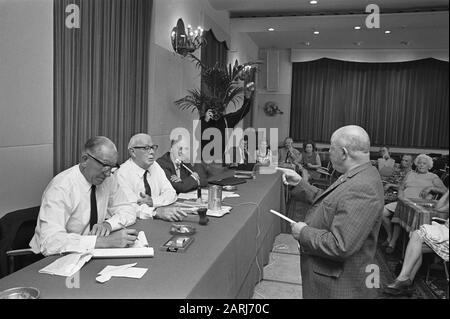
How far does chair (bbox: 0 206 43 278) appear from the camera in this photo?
5.87 ft

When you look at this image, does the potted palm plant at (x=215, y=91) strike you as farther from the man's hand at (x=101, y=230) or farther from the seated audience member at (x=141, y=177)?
the man's hand at (x=101, y=230)

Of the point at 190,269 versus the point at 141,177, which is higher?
the point at 141,177

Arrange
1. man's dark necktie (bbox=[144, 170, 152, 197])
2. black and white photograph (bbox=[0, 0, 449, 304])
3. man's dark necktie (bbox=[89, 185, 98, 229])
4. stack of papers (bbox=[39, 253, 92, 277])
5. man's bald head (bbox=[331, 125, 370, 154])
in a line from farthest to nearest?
man's dark necktie (bbox=[144, 170, 152, 197]) → man's dark necktie (bbox=[89, 185, 98, 229]) → stack of papers (bbox=[39, 253, 92, 277]) → man's bald head (bbox=[331, 125, 370, 154]) → black and white photograph (bbox=[0, 0, 449, 304])

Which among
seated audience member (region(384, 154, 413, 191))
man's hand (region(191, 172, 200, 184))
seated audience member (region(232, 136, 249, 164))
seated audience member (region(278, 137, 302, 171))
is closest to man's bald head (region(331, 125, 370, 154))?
seated audience member (region(384, 154, 413, 191))

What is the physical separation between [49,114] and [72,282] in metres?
1.45

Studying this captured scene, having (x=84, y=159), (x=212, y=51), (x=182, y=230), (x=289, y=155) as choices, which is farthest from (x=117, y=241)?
(x=212, y=51)

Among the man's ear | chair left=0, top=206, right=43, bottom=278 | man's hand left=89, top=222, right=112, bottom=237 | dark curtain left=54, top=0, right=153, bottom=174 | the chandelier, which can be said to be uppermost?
the chandelier

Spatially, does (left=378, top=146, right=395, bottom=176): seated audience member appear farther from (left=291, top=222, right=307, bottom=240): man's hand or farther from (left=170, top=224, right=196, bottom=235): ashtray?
(left=170, top=224, right=196, bottom=235): ashtray

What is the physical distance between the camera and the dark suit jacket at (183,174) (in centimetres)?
288

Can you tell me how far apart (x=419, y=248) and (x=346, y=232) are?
0.44 m

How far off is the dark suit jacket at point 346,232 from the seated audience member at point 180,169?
170cm

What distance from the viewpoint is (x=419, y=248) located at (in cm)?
74

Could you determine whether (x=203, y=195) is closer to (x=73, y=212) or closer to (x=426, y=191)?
(x=73, y=212)

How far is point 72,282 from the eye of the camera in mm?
1211
